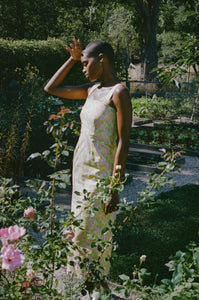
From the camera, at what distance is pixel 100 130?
2676 mm

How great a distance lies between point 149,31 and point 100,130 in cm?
1926

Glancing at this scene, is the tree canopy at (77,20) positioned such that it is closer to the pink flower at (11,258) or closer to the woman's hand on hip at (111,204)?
the woman's hand on hip at (111,204)

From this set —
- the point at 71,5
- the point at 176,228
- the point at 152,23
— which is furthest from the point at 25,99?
the point at 71,5

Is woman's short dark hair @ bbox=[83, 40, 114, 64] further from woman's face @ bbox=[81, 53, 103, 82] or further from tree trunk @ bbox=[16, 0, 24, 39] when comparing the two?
tree trunk @ bbox=[16, 0, 24, 39]

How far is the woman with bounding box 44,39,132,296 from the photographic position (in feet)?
8.50

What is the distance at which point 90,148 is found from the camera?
273 cm

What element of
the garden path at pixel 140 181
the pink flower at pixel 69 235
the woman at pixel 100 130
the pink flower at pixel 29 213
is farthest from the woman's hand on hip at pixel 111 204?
the garden path at pixel 140 181

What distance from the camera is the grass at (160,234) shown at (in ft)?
12.7

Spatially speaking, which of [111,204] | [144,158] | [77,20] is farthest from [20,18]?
[111,204]

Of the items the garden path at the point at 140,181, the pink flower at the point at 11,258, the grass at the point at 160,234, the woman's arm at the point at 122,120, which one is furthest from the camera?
the garden path at the point at 140,181

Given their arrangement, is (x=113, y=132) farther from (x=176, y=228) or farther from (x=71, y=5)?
(x=71, y=5)

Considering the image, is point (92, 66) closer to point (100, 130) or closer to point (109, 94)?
point (109, 94)

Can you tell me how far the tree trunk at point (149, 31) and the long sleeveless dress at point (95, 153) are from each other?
18.5m

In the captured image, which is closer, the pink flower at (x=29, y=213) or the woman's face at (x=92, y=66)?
the pink flower at (x=29, y=213)
